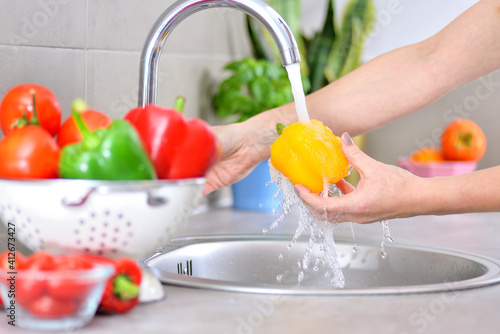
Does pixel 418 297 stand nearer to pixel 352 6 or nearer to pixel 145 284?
pixel 145 284

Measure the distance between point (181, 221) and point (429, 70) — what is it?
31.3 inches

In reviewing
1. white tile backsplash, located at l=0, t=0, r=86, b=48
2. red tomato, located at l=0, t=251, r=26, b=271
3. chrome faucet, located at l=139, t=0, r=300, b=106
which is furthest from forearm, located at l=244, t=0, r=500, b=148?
red tomato, located at l=0, t=251, r=26, b=271

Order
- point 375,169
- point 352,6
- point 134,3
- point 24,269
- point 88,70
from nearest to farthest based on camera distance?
1. point 24,269
2. point 375,169
3. point 88,70
4. point 134,3
5. point 352,6

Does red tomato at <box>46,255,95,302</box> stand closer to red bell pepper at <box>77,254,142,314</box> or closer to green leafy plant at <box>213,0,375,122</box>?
red bell pepper at <box>77,254,142,314</box>

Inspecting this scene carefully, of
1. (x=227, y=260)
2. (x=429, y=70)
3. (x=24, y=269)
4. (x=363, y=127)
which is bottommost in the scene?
(x=227, y=260)

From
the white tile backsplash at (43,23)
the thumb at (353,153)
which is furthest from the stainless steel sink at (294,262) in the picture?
the white tile backsplash at (43,23)

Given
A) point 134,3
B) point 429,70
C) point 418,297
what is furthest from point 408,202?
point 134,3

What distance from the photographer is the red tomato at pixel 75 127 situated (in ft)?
2.47

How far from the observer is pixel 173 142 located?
708mm

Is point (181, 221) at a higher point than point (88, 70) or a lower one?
lower

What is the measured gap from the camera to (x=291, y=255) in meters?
1.36

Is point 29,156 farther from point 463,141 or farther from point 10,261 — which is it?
point 463,141

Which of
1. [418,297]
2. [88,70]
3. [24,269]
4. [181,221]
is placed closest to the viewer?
[24,269]

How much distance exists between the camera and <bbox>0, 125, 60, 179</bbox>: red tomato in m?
0.67
